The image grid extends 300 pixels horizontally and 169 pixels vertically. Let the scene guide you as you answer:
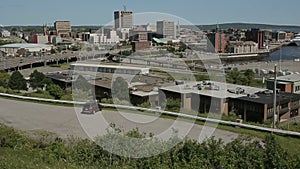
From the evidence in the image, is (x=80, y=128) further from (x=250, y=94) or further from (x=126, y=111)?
(x=250, y=94)

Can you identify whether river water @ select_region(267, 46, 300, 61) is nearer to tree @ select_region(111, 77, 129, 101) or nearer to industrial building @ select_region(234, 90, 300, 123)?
industrial building @ select_region(234, 90, 300, 123)

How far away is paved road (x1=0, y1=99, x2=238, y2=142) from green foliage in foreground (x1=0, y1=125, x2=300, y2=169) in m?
0.53

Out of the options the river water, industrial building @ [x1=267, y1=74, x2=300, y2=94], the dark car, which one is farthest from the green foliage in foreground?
the river water

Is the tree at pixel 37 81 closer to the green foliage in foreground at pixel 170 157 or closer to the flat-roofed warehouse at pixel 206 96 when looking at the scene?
the flat-roofed warehouse at pixel 206 96

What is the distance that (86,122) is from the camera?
3268mm

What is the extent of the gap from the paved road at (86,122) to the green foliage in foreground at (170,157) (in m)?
0.53

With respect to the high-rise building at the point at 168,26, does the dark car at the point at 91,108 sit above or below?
below

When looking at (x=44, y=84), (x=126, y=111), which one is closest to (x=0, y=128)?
(x=126, y=111)

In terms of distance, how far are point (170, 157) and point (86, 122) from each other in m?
1.35

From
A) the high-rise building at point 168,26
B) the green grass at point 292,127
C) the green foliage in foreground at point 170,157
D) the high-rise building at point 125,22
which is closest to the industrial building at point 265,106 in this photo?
the green grass at point 292,127

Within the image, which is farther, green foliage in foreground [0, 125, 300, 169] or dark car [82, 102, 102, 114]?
dark car [82, 102, 102, 114]

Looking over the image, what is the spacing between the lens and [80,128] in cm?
332

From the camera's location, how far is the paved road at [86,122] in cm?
306

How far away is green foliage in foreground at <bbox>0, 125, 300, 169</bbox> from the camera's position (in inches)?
77.0
